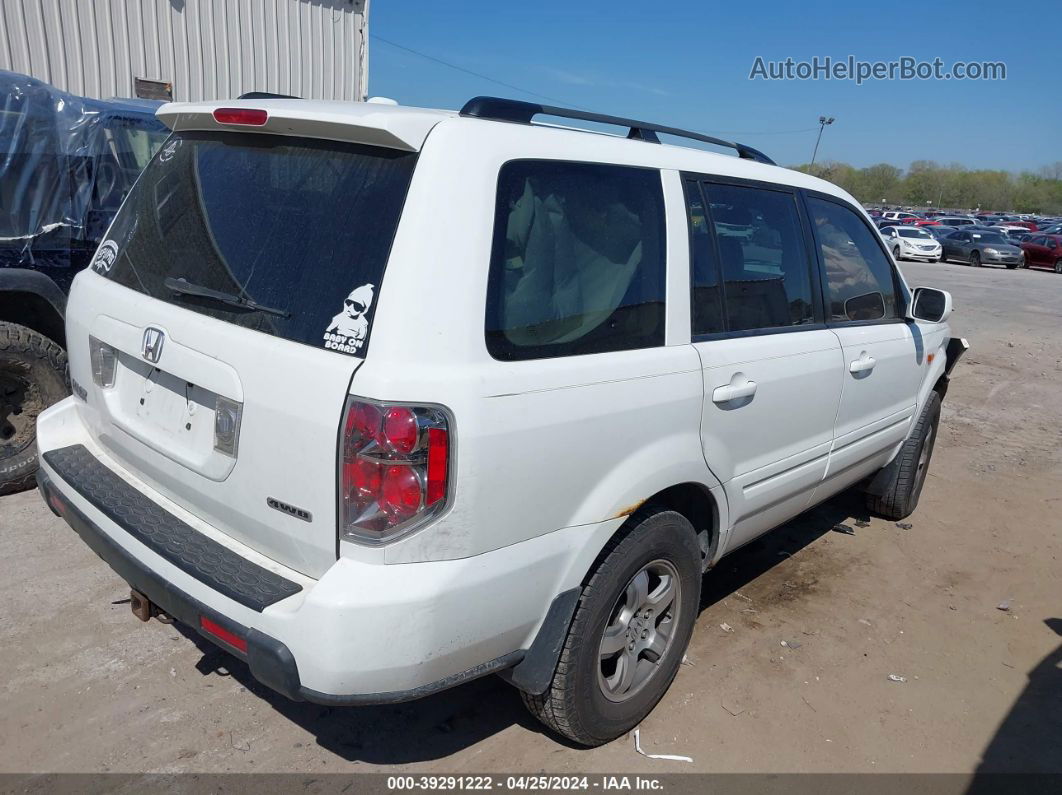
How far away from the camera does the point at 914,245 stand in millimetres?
30938

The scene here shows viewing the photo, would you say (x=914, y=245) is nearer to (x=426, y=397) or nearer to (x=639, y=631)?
(x=639, y=631)

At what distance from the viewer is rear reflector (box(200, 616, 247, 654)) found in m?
2.15

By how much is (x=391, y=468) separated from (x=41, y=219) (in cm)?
388

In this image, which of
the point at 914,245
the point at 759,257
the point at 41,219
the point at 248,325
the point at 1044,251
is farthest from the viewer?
the point at 914,245

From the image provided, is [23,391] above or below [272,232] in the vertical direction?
below

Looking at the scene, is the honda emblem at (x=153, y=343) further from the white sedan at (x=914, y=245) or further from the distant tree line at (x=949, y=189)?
the distant tree line at (x=949, y=189)

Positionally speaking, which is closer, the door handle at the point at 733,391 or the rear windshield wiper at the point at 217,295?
the rear windshield wiper at the point at 217,295

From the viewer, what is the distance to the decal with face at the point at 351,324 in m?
2.06

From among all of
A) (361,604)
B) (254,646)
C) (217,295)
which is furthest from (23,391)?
(361,604)

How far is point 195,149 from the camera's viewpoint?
2.76 metres

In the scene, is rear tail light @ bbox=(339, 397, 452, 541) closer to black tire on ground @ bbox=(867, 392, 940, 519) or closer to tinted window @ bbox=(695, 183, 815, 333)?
tinted window @ bbox=(695, 183, 815, 333)

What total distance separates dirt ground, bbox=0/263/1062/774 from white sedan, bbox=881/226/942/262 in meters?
29.0

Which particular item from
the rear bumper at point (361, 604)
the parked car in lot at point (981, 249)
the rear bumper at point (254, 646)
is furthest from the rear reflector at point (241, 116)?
the parked car in lot at point (981, 249)

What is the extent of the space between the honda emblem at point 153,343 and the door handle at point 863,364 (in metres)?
2.85
